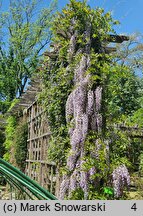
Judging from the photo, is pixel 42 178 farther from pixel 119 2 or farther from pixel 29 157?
pixel 119 2

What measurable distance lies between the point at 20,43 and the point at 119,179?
19.1 m

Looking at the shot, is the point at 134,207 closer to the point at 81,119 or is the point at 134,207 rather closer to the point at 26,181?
the point at 26,181

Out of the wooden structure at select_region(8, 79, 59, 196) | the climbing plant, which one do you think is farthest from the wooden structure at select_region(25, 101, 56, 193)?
the climbing plant

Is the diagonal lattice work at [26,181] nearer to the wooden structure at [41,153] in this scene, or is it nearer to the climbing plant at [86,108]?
the climbing plant at [86,108]

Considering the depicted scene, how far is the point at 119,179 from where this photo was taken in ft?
12.6

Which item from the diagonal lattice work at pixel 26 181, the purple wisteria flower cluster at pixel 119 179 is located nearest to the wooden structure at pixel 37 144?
the purple wisteria flower cluster at pixel 119 179

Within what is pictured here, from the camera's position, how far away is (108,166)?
153 inches

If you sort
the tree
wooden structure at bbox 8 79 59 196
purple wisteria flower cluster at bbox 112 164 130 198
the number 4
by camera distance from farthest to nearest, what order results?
the tree
wooden structure at bbox 8 79 59 196
purple wisteria flower cluster at bbox 112 164 130 198
the number 4

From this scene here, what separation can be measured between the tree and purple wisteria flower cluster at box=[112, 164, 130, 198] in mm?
17916

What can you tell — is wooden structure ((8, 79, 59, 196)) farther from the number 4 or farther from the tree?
the tree

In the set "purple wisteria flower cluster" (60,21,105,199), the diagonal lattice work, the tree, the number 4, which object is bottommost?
the number 4

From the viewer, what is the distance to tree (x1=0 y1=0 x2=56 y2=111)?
2156cm

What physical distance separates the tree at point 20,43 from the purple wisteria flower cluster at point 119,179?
58.8ft

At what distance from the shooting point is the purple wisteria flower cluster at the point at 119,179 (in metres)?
3.83
